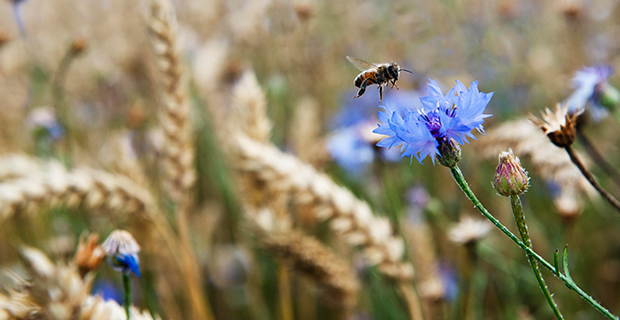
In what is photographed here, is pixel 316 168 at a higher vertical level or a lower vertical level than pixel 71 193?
higher

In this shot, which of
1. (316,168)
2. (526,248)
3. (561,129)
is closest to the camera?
(526,248)

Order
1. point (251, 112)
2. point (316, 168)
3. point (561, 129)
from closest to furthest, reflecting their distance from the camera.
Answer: point (561, 129) → point (251, 112) → point (316, 168)

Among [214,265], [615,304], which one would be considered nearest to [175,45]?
[214,265]

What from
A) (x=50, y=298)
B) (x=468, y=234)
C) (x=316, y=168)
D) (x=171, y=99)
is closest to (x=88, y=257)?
(x=50, y=298)

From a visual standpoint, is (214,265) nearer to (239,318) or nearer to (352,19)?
(239,318)

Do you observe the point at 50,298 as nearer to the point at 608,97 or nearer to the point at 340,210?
the point at 340,210

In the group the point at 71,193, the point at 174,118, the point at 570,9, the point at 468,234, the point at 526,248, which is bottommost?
the point at 526,248

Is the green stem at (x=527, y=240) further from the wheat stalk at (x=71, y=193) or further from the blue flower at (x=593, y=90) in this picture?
the wheat stalk at (x=71, y=193)

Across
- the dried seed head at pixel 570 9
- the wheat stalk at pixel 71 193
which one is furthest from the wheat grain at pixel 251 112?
the dried seed head at pixel 570 9
